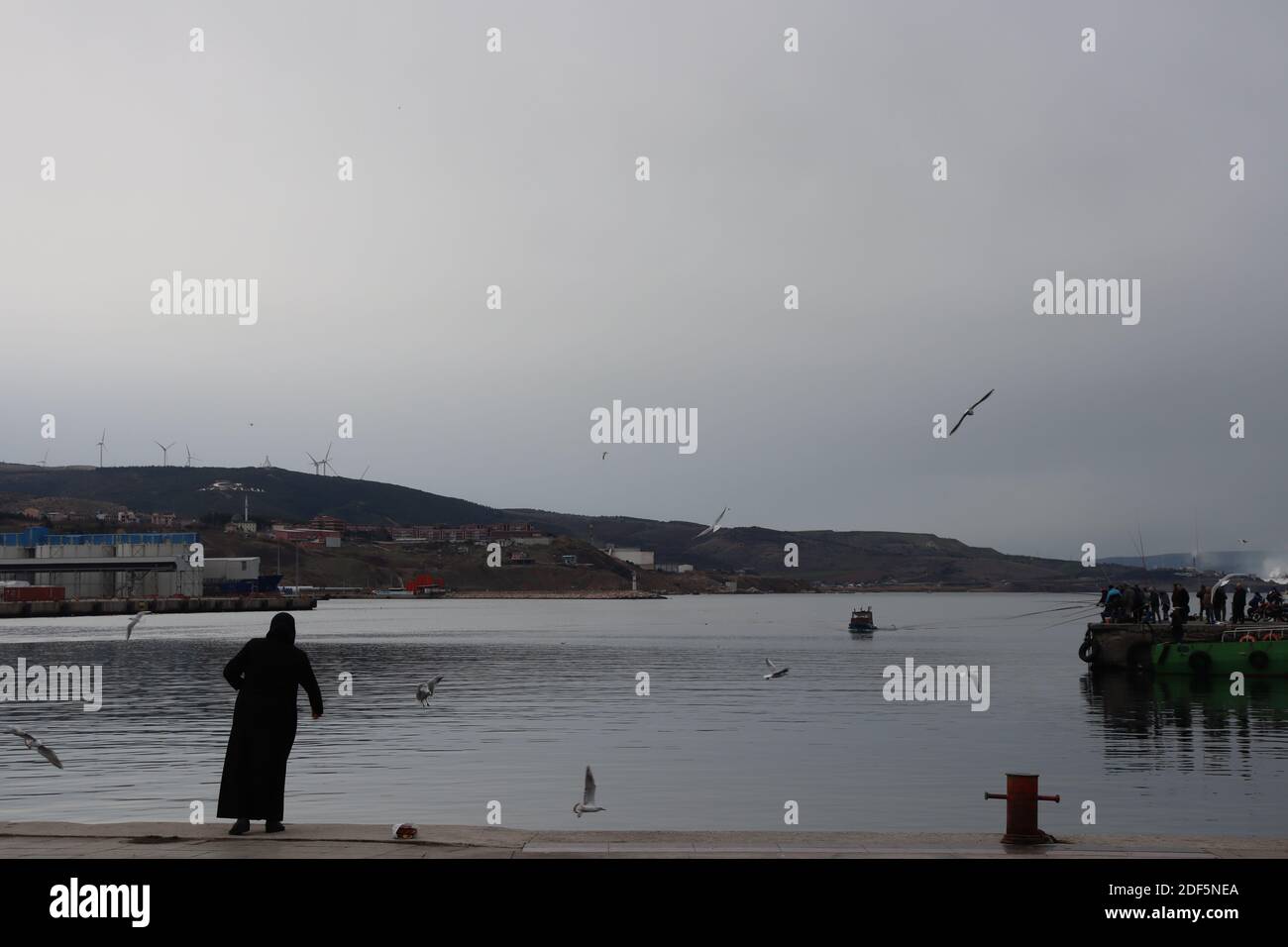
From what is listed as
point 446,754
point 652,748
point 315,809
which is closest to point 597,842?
point 315,809

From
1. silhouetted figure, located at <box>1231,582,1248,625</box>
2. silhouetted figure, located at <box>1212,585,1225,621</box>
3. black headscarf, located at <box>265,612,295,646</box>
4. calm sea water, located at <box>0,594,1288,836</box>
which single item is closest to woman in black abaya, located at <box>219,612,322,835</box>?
black headscarf, located at <box>265,612,295,646</box>

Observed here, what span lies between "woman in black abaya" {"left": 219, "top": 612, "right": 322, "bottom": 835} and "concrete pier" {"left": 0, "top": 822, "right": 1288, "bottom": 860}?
1.08 ft

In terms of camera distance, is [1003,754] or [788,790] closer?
[788,790]

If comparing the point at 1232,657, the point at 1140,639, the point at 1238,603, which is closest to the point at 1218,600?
the point at 1238,603

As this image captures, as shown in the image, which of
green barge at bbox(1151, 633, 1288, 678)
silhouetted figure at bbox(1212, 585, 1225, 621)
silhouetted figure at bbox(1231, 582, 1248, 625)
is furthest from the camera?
silhouetted figure at bbox(1212, 585, 1225, 621)

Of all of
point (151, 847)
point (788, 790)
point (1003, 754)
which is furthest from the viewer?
point (1003, 754)

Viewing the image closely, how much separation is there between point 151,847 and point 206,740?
30377 mm

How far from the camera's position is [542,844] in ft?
48.5

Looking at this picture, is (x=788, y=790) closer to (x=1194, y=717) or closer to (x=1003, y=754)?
(x=1003, y=754)

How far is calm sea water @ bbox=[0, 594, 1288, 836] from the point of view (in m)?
29.3

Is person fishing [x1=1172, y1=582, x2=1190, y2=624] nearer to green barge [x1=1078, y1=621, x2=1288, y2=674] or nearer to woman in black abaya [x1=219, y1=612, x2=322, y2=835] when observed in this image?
green barge [x1=1078, y1=621, x2=1288, y2=674]

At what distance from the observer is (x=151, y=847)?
46.9 ft
